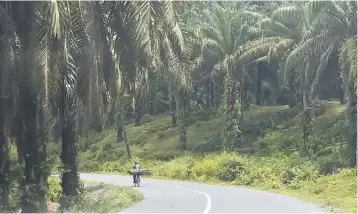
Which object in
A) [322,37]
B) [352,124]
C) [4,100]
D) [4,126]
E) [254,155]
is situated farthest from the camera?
[254,155]

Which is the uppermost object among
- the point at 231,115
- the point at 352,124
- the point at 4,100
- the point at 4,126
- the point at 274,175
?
the point at 231,115

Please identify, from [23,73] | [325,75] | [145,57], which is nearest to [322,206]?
[145,57]

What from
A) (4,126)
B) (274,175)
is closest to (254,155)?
(274,175)

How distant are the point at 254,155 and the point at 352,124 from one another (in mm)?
10647

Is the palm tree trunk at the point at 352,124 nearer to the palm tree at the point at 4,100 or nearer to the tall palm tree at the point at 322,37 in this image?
the tall palm tree at the point at 322,37

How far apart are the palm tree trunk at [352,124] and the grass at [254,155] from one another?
0.73 metres

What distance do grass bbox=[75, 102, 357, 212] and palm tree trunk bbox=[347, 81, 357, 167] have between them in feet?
2.38

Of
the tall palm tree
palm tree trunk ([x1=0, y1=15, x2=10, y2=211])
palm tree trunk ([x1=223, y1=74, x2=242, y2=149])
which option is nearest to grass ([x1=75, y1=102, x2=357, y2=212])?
palm tree trunk ([x1=223, y1=74, x2=242, y2=149])

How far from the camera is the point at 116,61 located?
57.2 feet

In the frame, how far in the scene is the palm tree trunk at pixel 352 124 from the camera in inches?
1089

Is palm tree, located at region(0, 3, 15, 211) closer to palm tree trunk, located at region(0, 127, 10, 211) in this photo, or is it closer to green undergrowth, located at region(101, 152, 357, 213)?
palm tree trunk, located at region(0, 127, 10, 211)

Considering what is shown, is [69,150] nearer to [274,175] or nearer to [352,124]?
[274,175]

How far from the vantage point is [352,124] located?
91.8 feet

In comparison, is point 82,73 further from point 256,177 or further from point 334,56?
point 334,56
